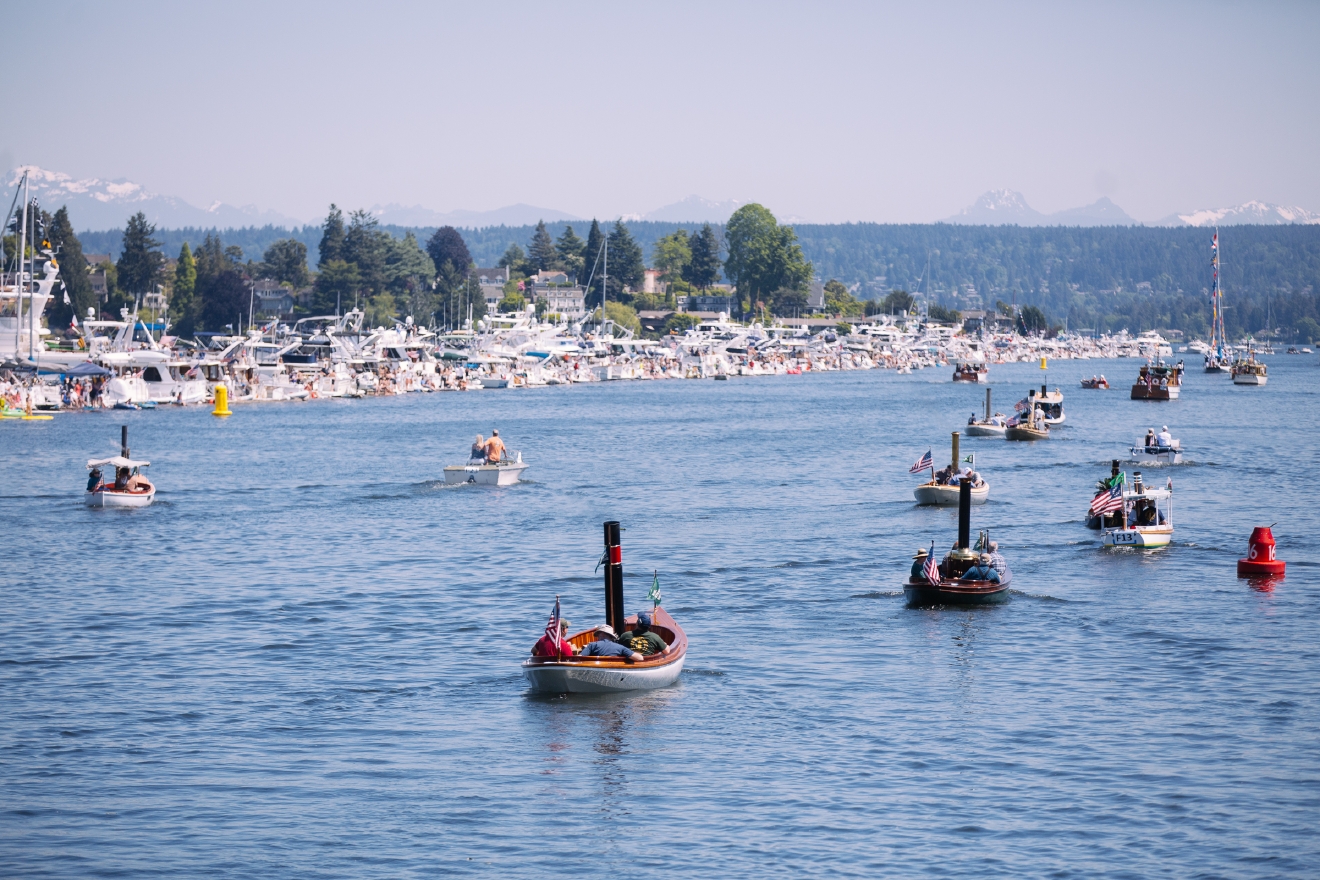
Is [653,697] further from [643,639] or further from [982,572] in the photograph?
[982,572]

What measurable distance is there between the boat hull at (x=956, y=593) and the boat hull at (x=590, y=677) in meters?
11.9

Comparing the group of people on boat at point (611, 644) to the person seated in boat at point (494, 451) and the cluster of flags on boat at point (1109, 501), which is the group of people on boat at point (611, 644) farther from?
the person seated in boat at point (494, 451)

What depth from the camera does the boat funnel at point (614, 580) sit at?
104 feet

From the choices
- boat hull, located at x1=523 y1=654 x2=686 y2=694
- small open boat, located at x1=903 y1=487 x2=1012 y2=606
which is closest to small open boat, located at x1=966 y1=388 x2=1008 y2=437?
small open boat, located at x1=903 y1=487 x2=1012 y2=606

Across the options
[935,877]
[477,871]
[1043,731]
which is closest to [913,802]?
[935,877]

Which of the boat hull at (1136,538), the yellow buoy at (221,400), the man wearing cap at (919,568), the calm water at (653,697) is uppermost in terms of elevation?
the yellow buoy at (221,400)

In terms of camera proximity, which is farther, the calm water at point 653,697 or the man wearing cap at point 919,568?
the man wearing cap at point 919,568

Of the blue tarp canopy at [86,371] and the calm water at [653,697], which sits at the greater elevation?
the blue tarp canopy at [86,371]

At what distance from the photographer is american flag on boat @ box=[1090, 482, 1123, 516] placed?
163 ft

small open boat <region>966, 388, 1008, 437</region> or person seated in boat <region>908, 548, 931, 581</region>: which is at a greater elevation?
small open boat <region>966, 388, 1008, 437</region>

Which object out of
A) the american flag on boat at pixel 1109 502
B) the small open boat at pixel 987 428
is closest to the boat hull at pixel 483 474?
the american flag on boat at pixel 1109 502

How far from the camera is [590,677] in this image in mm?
30203

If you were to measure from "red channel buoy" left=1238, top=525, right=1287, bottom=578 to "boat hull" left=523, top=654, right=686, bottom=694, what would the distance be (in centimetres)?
2361

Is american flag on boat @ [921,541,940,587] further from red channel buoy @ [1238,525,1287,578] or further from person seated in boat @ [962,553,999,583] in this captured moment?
red channel buoy @ [1238,525,1287,578]
